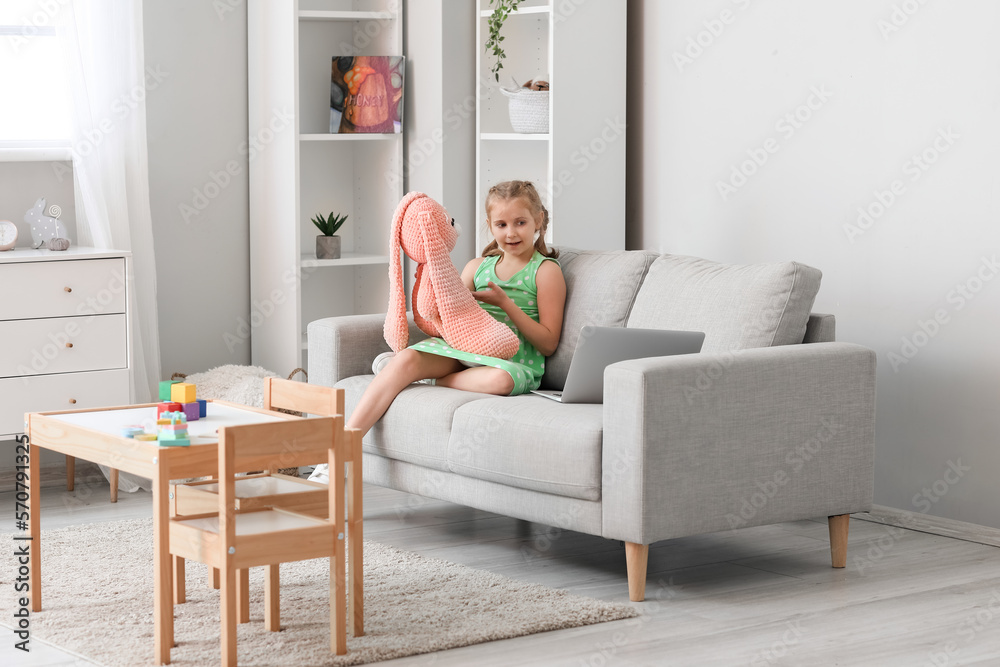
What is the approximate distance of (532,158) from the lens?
4559 millimetres

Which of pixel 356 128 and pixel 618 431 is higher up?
pixel 356 128

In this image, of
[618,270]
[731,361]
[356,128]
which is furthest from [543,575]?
[356,128]

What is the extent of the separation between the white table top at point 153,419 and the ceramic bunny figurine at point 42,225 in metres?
1.49

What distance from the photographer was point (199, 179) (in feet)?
15.4

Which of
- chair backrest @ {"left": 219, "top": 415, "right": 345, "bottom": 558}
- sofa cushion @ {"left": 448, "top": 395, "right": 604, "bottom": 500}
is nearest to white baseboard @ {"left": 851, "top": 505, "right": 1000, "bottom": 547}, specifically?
sofa cushion @ {"left": 448, "top": 395, "right": 604, "bottom": 500}

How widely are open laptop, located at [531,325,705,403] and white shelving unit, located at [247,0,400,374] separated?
62.2 inches

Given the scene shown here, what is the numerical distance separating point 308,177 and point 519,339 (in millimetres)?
1589

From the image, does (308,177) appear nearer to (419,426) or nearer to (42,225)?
(42,225)

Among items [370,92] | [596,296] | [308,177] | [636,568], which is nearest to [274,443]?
[636,568]

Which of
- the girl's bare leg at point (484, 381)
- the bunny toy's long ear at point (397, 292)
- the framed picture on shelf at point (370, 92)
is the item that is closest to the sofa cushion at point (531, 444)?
the girl's bare leg at point (484, 381)

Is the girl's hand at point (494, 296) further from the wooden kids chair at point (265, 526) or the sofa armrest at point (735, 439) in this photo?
the wooden kids chair at point (265, 526)

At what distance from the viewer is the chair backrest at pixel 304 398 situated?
277 centimetres

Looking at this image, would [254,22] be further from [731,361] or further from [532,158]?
[731,361]

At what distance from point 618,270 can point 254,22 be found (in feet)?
6.11
